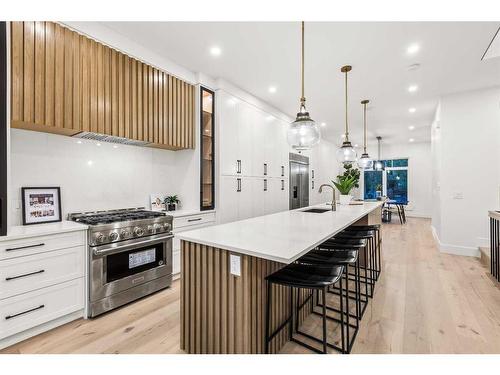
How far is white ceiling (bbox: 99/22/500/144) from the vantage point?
2635 mm

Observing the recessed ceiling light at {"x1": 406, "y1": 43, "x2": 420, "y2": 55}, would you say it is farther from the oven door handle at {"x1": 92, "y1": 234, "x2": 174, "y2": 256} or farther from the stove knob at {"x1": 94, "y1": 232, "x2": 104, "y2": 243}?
the stove knob at {"x1": 94, "y1": 232, "x2": 104, "y2": 243}

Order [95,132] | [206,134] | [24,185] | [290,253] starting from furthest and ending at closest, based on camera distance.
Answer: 1. [206,134]
2. [95,132]
3. [24,185]
4. [290,253]

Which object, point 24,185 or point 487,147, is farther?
point 487,147

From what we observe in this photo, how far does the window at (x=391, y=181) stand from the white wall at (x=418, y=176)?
18 centimetres

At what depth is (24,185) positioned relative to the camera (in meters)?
2.41

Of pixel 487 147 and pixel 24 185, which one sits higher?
pixel 487 147

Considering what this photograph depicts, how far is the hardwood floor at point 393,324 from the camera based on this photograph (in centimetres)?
192

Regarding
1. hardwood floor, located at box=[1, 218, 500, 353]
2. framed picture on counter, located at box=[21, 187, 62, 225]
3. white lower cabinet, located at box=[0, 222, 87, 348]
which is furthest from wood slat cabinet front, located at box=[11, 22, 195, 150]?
hardwood floor, located at box=[1, 218, 500, 353]

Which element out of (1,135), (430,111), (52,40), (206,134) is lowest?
(1,135)

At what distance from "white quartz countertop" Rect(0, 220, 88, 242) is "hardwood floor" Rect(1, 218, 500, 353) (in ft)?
2.79
